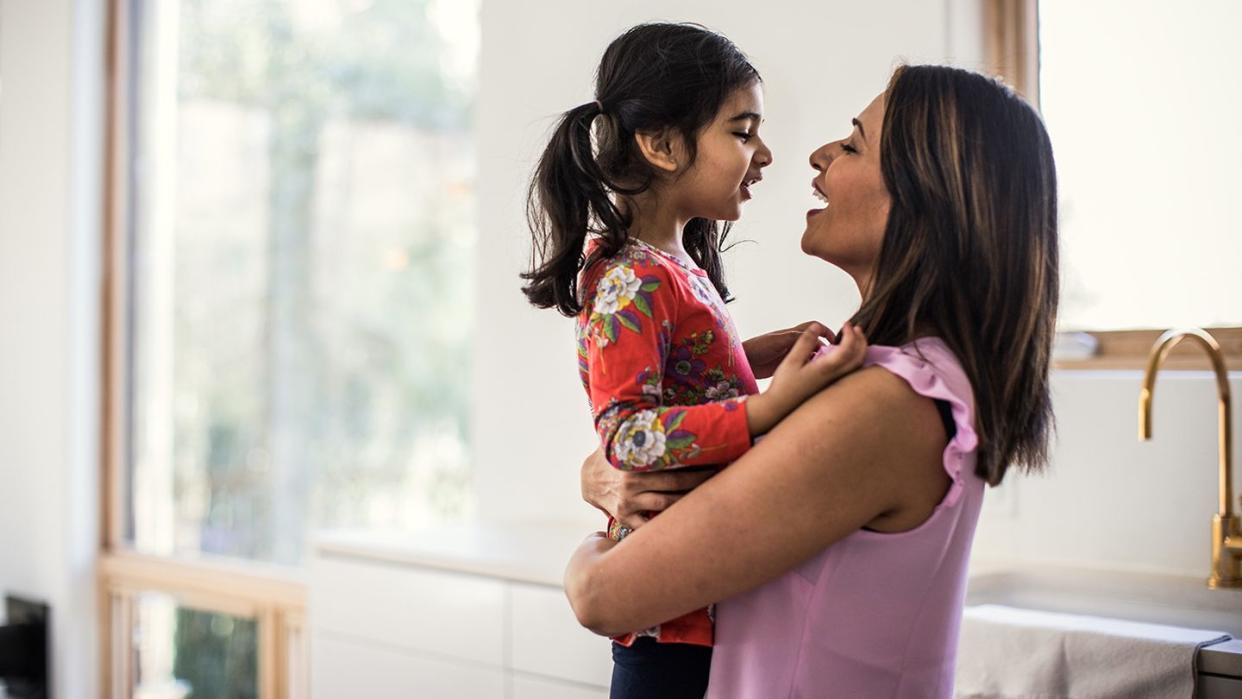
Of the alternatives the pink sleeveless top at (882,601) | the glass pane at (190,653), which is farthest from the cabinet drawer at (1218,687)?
the glass pane at (190,653)

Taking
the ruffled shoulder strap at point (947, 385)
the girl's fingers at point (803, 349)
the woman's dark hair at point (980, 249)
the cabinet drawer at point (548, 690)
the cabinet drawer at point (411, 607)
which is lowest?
the cabinet drawer at point (548, 690)

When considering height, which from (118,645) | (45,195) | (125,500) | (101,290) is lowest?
(118,645)

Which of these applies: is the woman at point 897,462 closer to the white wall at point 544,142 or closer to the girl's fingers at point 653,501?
the girl's fingers at point 653,501

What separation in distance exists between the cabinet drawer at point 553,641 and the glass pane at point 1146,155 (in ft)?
3.00

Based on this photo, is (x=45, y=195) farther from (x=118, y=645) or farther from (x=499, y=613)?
(x=499, y=613)

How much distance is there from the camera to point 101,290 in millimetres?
3729

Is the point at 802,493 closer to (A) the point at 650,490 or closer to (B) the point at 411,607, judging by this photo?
(A) the point at 650,490

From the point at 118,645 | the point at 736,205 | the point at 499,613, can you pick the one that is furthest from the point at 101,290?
the point at 736,205

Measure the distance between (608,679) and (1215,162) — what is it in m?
1.26

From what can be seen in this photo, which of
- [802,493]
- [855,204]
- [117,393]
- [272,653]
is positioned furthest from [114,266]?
[802,493]

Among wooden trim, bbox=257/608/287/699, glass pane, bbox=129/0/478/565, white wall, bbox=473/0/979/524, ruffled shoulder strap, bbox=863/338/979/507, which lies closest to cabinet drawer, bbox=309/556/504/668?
white wall, bbox=473/0/979/524

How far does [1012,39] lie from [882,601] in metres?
1.37

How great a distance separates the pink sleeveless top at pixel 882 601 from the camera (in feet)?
3.28

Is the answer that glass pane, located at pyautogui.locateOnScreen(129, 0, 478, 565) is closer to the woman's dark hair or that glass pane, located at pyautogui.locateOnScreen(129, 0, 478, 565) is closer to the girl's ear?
the girl's ear
